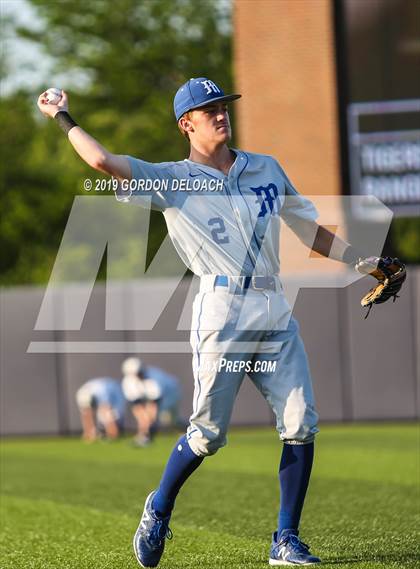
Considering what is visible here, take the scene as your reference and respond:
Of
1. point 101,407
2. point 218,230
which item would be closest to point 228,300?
Answer: point 218,230

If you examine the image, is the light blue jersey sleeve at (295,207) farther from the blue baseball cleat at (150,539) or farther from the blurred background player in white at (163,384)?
the blurred background player in white at (163,384)

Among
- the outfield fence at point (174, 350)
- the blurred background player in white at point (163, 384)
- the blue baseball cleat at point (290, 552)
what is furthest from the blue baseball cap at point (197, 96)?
the blurred background player in white at point (163, 384)

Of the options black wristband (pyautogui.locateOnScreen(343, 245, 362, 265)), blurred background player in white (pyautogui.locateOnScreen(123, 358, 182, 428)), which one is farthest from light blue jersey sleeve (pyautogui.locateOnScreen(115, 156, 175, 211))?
blurred background player in white (pyautogui.locateOnScreen(123, 358, 182, 428))

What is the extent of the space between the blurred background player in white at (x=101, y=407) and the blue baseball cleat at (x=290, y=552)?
9.72 m

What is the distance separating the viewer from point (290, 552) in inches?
193

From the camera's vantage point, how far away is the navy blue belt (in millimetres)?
4871

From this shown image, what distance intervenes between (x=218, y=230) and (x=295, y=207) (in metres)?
0.45

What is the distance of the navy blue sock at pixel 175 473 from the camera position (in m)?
4.96

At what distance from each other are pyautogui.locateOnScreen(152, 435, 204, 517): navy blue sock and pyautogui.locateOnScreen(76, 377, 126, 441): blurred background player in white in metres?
9.61

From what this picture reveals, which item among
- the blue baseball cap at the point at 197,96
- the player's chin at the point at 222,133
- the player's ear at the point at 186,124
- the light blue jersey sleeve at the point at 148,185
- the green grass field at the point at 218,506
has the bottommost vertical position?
the green grass field at the point at 218,506

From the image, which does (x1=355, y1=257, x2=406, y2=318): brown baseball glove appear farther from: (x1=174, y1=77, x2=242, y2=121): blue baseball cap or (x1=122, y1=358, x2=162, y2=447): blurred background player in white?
(x1=122, y1=358, x2=162, y2=447): blurred background player in white

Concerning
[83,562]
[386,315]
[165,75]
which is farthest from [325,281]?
[165,75]

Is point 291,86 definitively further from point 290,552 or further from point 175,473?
point 290,552

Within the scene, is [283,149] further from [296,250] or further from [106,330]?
[106,330]
